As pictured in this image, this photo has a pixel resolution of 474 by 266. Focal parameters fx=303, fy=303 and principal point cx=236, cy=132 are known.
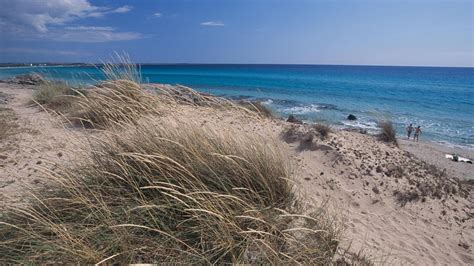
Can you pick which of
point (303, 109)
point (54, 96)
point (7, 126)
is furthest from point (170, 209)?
point (303, 109)

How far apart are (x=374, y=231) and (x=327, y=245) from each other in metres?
1.66

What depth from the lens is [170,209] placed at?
280 cm

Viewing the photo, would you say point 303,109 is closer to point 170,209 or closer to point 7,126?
point 7,126

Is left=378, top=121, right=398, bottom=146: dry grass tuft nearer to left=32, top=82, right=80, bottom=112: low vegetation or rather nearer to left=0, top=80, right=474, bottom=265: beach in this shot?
left=0, top=80, right=474, bottom=265: beach

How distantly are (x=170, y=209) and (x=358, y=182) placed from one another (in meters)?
3.85

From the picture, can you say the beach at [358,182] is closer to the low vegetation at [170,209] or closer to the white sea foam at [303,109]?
the low vegetation at [170,209]

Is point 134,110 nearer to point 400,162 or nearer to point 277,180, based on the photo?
point 277,180

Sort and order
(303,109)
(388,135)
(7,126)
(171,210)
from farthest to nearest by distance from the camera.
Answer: (303,109)
(388,135)
(7,126)
(171,210)

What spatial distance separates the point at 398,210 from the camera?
486 cm

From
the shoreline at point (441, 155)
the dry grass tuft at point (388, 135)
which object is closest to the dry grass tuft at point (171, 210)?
the dry grass tuft at point (388, 135)

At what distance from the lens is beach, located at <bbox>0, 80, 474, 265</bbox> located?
3.75 m

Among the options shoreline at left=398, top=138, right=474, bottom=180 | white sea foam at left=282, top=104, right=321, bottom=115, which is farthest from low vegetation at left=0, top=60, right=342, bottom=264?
white sea foam at left=282, top=104, right=321, bottom=115

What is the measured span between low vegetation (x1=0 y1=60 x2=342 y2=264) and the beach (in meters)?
0.28

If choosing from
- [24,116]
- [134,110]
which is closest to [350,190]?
[134,110]
